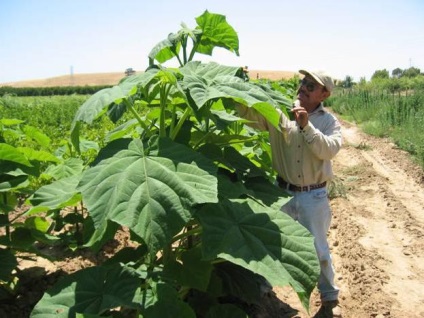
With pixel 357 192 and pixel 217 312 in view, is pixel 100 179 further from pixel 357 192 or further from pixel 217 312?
pixel 357 192

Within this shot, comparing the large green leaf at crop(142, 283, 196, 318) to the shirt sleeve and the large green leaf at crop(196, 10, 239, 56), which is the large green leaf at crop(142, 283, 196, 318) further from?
the shirt sleeve

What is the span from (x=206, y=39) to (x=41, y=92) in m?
63.6

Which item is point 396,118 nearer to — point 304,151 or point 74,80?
point 304,151

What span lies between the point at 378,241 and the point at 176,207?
3962 millimetres

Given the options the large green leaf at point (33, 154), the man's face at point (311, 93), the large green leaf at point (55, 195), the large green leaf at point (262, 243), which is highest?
the man's face at point (311, 93)

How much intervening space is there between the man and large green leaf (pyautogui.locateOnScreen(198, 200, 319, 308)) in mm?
1361

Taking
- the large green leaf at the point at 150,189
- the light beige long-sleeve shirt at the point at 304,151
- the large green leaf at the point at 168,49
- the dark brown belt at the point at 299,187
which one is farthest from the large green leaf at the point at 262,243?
the dark brown belt at the point at 299,187

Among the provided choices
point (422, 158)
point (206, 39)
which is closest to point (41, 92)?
point (422, 158)

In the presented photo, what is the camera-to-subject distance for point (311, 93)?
312cm

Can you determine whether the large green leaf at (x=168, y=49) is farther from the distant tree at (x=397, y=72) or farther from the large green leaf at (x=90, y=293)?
the distant tree at (x=397, y=72)

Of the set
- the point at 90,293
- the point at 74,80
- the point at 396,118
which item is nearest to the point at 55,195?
the point at 90,293

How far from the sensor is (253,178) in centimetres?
217

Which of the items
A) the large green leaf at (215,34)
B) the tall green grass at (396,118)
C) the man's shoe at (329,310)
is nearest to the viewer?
the large green leaf at (215,34)

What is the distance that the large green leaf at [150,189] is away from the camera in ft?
4.55
